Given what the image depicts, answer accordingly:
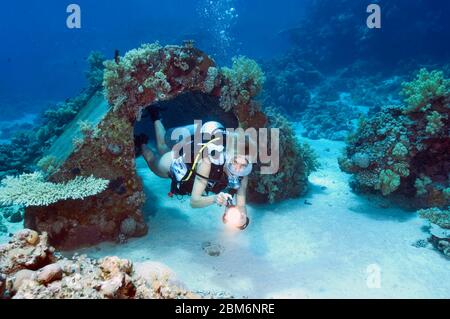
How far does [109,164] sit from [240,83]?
3150 millimetres

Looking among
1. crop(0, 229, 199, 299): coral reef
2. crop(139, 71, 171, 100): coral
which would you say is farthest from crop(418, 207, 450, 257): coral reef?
crop(139, 71, 171, 100): coral

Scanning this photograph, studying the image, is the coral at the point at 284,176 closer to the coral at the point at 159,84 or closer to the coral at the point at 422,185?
the coral at the point at 422,185

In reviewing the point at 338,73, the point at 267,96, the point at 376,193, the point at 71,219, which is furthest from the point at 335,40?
the point at 71,219

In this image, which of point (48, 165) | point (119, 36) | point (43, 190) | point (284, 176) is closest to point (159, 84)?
point (48, 165)

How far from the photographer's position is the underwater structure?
509 centimetres

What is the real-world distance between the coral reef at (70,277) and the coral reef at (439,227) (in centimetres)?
465

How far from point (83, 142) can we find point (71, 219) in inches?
54.8

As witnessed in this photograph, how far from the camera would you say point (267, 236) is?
5.97 meters

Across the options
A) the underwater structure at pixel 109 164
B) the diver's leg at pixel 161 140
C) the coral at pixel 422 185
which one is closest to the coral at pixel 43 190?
the underwater structure at pixel 109 164

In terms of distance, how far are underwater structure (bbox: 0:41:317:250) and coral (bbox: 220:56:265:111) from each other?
0.40ft

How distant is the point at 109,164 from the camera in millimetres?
5508

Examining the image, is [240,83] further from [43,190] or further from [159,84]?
[43,190]

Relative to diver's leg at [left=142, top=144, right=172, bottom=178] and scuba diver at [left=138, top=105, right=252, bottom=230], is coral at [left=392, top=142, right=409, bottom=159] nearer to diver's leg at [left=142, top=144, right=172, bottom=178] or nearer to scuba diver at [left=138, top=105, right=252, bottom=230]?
scuba diver at [left=138, top=105, right=252, bottom=230]
